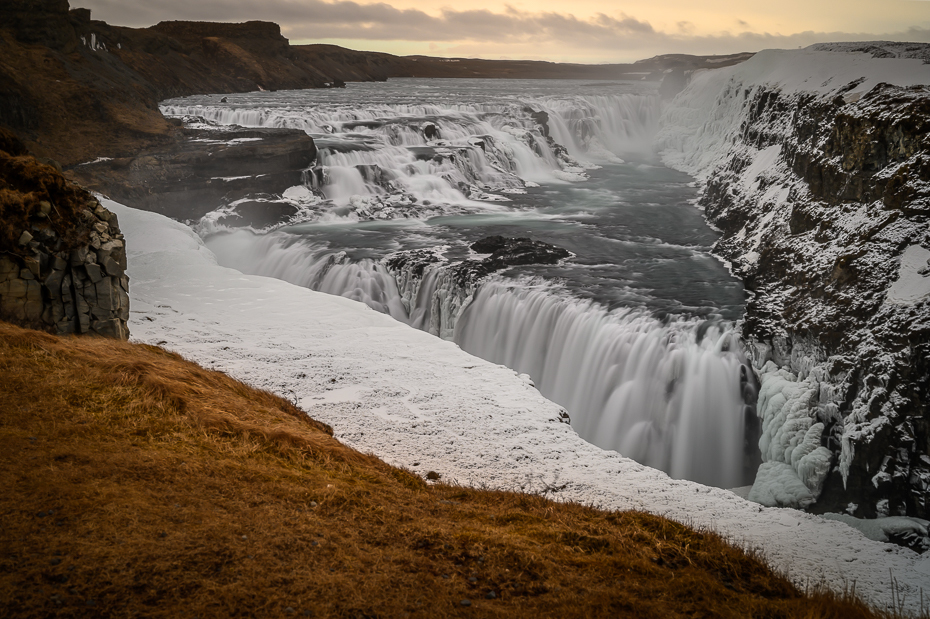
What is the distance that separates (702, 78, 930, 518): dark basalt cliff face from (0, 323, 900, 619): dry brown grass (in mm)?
4597

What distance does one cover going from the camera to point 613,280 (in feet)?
54.3

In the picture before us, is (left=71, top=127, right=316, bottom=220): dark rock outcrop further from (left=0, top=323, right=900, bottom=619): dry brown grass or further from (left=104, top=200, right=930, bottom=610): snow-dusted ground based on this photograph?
(left=0, top=323, right=900, bottom=619): dry brown grass

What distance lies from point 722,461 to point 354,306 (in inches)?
288

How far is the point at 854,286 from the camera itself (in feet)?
36.5

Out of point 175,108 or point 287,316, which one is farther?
point 175,108

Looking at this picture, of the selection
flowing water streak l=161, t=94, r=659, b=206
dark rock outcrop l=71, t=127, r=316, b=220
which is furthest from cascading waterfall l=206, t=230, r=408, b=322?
flowing water streak l=161, t=94, r=659, b=206

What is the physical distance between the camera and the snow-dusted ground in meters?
6.45

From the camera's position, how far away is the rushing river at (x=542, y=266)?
1188 centimetres

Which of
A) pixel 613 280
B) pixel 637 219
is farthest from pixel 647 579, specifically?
pixel 637 219

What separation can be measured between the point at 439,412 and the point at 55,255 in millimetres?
5148

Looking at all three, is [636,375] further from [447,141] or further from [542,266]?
[447,141]

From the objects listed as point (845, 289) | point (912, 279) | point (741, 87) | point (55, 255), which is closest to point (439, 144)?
point (741, 87)

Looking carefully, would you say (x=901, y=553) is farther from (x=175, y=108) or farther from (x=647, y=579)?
(x=175, y=108)

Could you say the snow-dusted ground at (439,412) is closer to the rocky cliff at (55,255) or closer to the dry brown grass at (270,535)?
the dry brown grass at (270,535)
